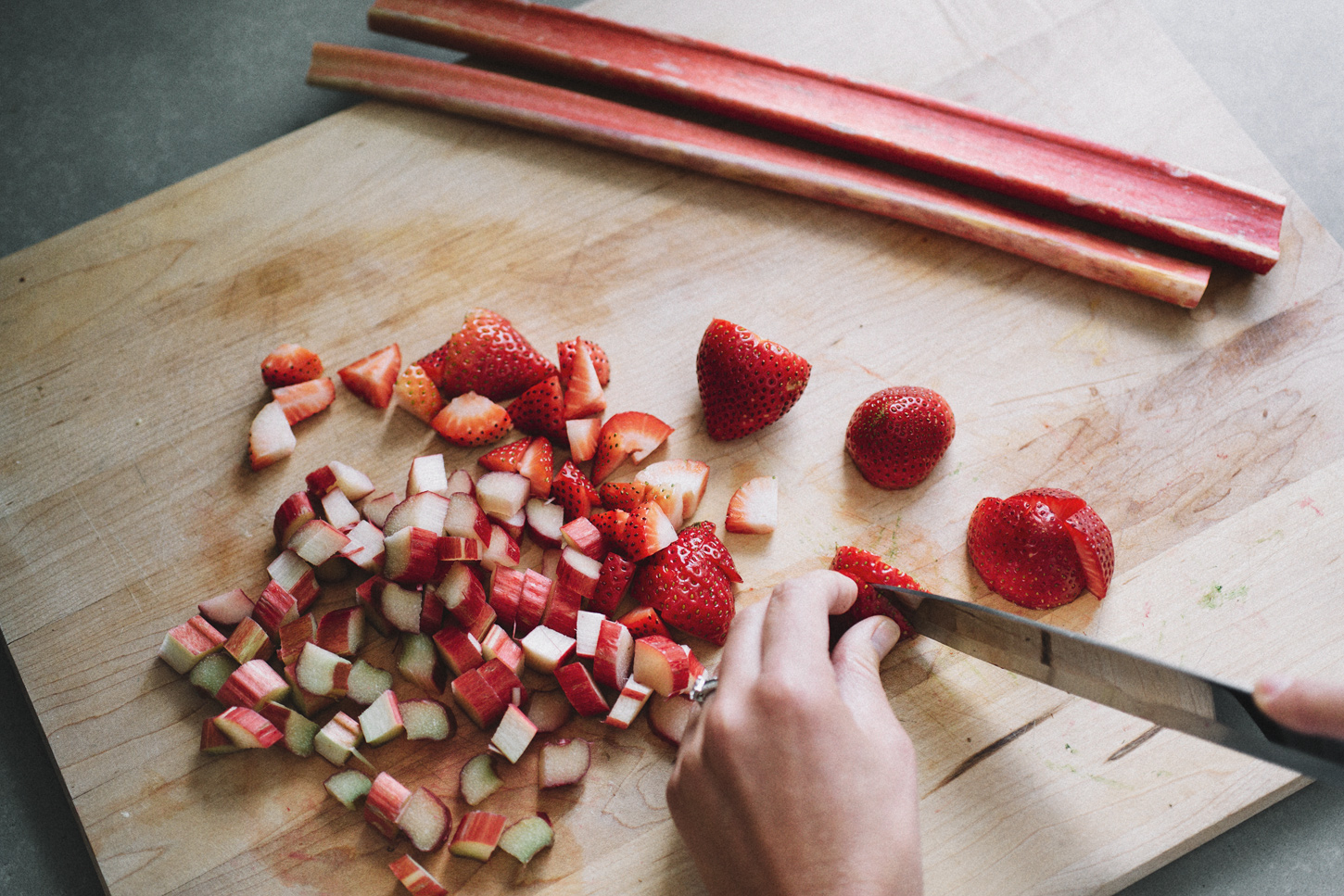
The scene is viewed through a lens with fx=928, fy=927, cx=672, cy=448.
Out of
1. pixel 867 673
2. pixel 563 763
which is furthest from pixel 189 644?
pixel 867 673

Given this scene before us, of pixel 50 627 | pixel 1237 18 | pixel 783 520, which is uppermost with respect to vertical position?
pixel 1237 18

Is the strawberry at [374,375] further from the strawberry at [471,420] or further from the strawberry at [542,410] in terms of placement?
the strawberry at [542,410]

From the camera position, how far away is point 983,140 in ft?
6.80

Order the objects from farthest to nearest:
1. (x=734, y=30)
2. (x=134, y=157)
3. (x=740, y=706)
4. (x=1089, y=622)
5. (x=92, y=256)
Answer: (x=134, y=157), (x=734, y=30), (x=92, y=256), (x=1089, y=622), (x=740, y=706)

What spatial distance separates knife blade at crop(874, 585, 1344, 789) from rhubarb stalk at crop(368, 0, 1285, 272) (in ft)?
3.19

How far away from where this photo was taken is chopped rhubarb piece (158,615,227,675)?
1.76 m

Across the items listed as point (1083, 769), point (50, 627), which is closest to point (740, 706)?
point (1083, 769)

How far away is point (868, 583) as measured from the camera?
175 centimetres

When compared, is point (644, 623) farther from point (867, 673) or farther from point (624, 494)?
point (867, 673)

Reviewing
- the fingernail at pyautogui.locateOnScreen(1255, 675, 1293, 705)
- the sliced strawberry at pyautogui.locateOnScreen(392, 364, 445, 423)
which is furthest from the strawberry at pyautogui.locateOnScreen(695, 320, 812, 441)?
the fingernail at pyautogui.locateOnScreen(1255, 675, 1293, 705)

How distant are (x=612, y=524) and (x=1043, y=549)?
32.2 inches

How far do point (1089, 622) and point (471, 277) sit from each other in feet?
4.83

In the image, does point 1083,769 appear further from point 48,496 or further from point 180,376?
point 48,496

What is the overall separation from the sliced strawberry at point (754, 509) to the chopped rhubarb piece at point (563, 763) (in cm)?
51
